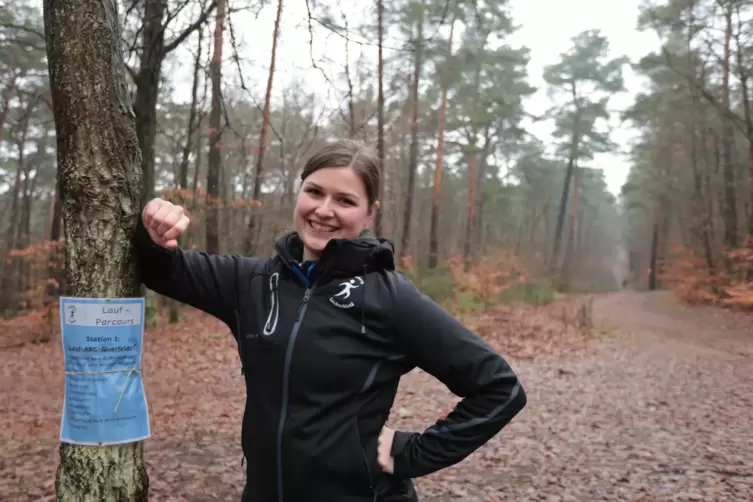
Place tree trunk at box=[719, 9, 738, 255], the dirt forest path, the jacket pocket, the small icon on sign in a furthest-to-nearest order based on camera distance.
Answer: tree trunk at box=[719, 9, 738, 255], the dirt forest path, the small icon on sign, the jacket pocket

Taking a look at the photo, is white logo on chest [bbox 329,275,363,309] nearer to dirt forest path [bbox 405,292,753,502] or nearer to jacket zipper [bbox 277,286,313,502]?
jacket zipper [bbox 277,286,313,502]

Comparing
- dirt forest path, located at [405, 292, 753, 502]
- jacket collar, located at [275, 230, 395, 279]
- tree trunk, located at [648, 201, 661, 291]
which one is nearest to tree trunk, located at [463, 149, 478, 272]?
dirt forest path, located at [405, 292, 753, 502]

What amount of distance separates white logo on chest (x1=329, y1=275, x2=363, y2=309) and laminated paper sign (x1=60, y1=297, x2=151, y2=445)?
0.69m

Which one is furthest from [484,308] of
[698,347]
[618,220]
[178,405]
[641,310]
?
[618,220]

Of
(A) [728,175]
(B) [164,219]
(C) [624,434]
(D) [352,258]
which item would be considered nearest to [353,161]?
(D) [352,258]

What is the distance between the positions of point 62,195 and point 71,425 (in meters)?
0.75

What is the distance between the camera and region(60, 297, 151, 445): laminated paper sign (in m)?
1.70

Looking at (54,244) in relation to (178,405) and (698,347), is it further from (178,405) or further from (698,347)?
(698,347)

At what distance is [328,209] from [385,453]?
0.80 m

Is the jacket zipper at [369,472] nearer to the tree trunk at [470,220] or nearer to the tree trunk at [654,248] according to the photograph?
the tree trunk at [470,220]

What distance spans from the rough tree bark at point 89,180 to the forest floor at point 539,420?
2.72 meters

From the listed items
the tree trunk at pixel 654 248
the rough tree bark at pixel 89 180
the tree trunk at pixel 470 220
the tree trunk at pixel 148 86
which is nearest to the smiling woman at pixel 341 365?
the rough tree bark at pixel 89 180

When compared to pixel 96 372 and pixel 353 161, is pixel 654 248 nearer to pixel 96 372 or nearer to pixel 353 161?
pixel 353 161

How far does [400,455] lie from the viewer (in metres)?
1.67
